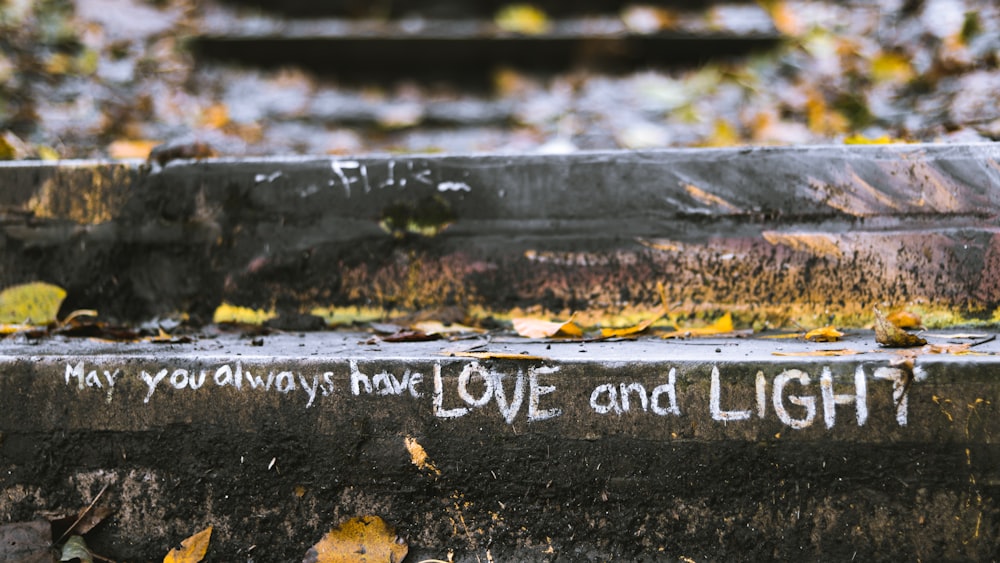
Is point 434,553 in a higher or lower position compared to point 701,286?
lower

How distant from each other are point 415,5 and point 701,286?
2368mm

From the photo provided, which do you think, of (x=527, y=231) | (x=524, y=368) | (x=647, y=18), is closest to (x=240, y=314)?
(x=527, y=231)

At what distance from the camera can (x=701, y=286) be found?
1624mm

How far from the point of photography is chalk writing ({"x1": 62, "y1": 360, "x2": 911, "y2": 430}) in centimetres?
116

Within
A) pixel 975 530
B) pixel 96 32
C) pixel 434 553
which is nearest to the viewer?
pixel 975 530

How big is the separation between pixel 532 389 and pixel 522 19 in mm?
2500

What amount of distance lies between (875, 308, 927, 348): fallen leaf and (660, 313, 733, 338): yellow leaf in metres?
0.34

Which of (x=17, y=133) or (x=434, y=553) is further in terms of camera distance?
(x=17, y=133)

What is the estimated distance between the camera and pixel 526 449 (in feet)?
4.05

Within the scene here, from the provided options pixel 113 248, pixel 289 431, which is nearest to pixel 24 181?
pixel 113 248

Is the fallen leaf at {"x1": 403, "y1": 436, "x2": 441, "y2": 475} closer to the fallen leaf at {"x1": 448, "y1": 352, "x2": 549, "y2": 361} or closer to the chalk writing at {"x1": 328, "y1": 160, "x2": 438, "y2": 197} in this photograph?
the fallen leaf at {"x1": 448, "y1": 352, "x2": 549, "y2": 361}

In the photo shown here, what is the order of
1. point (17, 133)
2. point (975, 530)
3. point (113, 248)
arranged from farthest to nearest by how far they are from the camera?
point (17, 133), point (113, 248), point (975, 530)

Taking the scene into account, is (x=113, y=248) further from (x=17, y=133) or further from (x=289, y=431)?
(x=17, y=133)

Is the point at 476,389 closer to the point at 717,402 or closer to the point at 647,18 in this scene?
Result: the point at 717,402
